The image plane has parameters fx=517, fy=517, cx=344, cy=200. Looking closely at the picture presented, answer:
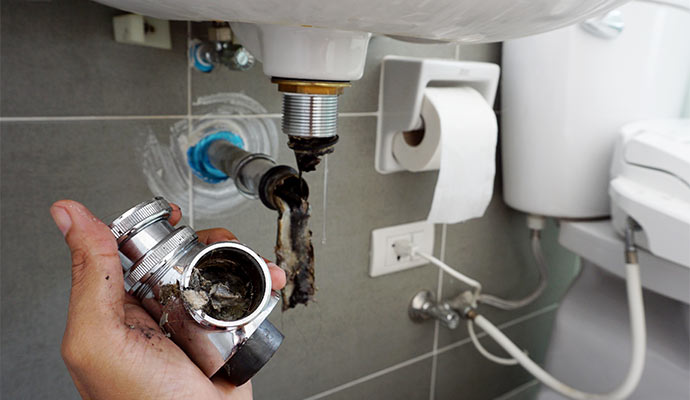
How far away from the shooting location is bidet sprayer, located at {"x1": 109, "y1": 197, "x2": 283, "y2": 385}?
0.39 m

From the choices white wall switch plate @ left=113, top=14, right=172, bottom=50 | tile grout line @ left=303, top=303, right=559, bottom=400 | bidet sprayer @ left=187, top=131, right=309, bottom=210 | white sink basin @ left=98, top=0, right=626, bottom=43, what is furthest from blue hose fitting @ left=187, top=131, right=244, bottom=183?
tile grout line @ left=303, top=303, right=559, bottom=400

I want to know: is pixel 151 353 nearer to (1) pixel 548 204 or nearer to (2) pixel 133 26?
(2) pixel 133 26

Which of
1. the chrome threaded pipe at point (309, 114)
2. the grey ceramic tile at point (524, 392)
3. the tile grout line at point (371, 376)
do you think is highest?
the chrome threaded pipe at point (309, 114)

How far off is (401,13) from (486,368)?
3.08 ft

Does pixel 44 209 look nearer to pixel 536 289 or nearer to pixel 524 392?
pixel 536 289

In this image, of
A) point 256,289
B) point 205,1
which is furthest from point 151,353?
point 205,1

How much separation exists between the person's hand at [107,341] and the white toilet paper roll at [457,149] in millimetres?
447

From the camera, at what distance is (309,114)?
491 mm

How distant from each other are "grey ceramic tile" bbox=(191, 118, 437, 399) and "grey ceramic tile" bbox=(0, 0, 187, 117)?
0.19 meters

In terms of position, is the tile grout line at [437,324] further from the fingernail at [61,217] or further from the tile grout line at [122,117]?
the fingernail at [61,217]

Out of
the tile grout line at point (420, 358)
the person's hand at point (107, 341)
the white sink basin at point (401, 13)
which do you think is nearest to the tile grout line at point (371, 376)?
the tile grout line at point (420, 358)

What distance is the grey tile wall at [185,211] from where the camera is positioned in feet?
1.82

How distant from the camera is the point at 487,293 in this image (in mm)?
1049

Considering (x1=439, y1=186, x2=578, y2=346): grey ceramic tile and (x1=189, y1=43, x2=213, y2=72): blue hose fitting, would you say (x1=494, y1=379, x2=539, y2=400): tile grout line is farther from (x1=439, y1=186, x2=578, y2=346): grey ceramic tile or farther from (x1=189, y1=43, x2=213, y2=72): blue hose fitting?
(x1=189, y1=43, x2=213, y2=72): blue hose fitting
